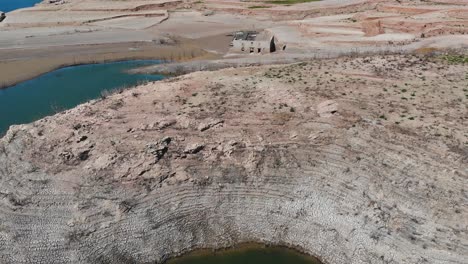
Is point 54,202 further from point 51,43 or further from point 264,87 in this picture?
point 51,43

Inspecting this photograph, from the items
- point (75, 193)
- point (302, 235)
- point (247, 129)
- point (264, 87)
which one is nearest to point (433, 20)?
point (264, 87)

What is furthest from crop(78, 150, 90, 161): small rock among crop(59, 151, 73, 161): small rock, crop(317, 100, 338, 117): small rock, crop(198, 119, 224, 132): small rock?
crop(317, 100, 338, 117): small rock

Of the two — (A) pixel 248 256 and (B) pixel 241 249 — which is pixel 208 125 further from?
(A) pixel 248 256

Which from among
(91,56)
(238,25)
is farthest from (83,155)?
(238,25)

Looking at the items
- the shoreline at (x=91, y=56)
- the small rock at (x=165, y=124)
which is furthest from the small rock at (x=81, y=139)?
the shoreline at (x=91, y=56)

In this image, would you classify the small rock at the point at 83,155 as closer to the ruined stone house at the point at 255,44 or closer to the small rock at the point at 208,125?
the small rock at the point at 208,125

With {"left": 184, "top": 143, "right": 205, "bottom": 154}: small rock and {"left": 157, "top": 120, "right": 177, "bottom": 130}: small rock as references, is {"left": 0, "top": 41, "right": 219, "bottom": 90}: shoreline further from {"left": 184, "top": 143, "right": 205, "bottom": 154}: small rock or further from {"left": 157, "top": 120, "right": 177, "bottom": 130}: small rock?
{"left": 184, "top": 143, "right": 205, "bottom": 154}: small rock
